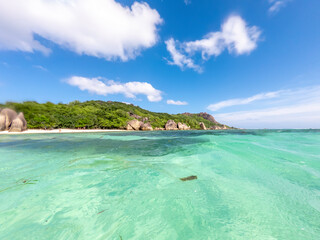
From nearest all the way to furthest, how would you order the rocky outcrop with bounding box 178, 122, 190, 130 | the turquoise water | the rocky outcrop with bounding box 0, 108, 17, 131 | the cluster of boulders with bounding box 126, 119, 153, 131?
the turquoise water < the rocky outcrop with bounding box 0, 108, 17, 131 < the cluster of boulders with bounding box 126, 119, 153, 131 < the rocky outcrop with bounding box 178, 122, 190, 130

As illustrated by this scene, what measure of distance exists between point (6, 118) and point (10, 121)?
137 centimetres

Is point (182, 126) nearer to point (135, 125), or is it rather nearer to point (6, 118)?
point (135, 125)

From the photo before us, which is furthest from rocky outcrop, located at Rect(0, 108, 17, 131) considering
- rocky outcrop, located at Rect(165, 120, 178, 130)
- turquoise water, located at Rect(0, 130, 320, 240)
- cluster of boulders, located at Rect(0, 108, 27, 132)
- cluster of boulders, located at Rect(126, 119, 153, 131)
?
rocky outcrop, located at Rect(165, 120, 178, 130)

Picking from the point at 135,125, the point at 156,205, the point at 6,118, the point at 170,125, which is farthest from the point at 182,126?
the point at 156,205

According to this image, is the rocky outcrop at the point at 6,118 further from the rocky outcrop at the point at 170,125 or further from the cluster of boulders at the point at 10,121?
the rocky outcrop at the point at 170,125

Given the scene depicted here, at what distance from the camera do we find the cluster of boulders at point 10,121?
1281 inches

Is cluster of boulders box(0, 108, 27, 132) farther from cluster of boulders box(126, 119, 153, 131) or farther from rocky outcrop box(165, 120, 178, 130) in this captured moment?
rocky outcrop box(165, 120, 178, 130)

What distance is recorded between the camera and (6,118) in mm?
33312

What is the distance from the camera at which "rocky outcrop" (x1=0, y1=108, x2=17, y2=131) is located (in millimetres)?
32213

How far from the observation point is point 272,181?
→ 4.70 metres

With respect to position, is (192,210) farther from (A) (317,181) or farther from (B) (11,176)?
(B) (11,176)

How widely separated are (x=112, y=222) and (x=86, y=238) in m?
0.50

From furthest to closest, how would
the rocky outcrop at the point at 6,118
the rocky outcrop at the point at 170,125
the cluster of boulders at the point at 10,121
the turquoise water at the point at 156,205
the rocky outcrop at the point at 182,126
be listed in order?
1. the rocky outcrop at the point at 182,126
2. the rocky outcrop at the point at 170,125
3. the cluster of boulders at the point at 10,121
4. the rocky outcrop at the point at 6,118
5. the turquoise water at the point at 156,205

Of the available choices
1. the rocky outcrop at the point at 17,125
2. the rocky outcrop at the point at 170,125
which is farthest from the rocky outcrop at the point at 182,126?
the rocky outcrop at the point at 17,125
